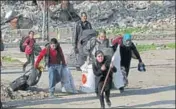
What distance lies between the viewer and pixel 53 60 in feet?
45.4

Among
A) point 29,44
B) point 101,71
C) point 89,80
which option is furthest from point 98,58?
point 29,44

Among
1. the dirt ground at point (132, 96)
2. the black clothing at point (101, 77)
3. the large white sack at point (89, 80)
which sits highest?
the black clothing at point (101, 77)

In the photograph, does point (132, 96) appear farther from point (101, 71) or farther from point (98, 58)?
point (98, 58)

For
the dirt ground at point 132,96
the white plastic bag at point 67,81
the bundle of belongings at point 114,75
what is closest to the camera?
the dirt ground at point 132,96

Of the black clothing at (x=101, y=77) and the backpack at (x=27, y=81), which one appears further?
the backpack at (x=27, y=81)

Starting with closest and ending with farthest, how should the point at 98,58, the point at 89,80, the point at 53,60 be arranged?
the point at 98,58 < the point at 89,80 < the point at 53,60

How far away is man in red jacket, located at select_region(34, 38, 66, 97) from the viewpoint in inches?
Result: 538

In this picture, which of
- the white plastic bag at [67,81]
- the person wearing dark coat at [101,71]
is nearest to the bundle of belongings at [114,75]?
the white plastic bag at [67,81]

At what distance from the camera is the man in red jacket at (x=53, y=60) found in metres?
13.7

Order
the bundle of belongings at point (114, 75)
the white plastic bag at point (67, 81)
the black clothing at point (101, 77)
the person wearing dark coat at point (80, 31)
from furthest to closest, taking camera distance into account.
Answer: the person wearing dark coat at point (80, 31) → the white plastic bag at point (67, 81) → the bundle of belongings at point (114, 75) → the black clothing at point (101, 77)

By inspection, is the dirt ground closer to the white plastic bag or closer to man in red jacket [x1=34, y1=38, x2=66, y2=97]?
the white plastic bag

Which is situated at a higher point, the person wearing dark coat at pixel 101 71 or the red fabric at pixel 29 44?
the person wearing dark coat at pixel 101 71

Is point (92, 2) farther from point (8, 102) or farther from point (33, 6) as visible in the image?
point (8, 102)

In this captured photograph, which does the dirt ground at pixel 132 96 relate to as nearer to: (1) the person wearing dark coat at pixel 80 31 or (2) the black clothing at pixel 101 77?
(2) the black clothing at pixel 101 77
